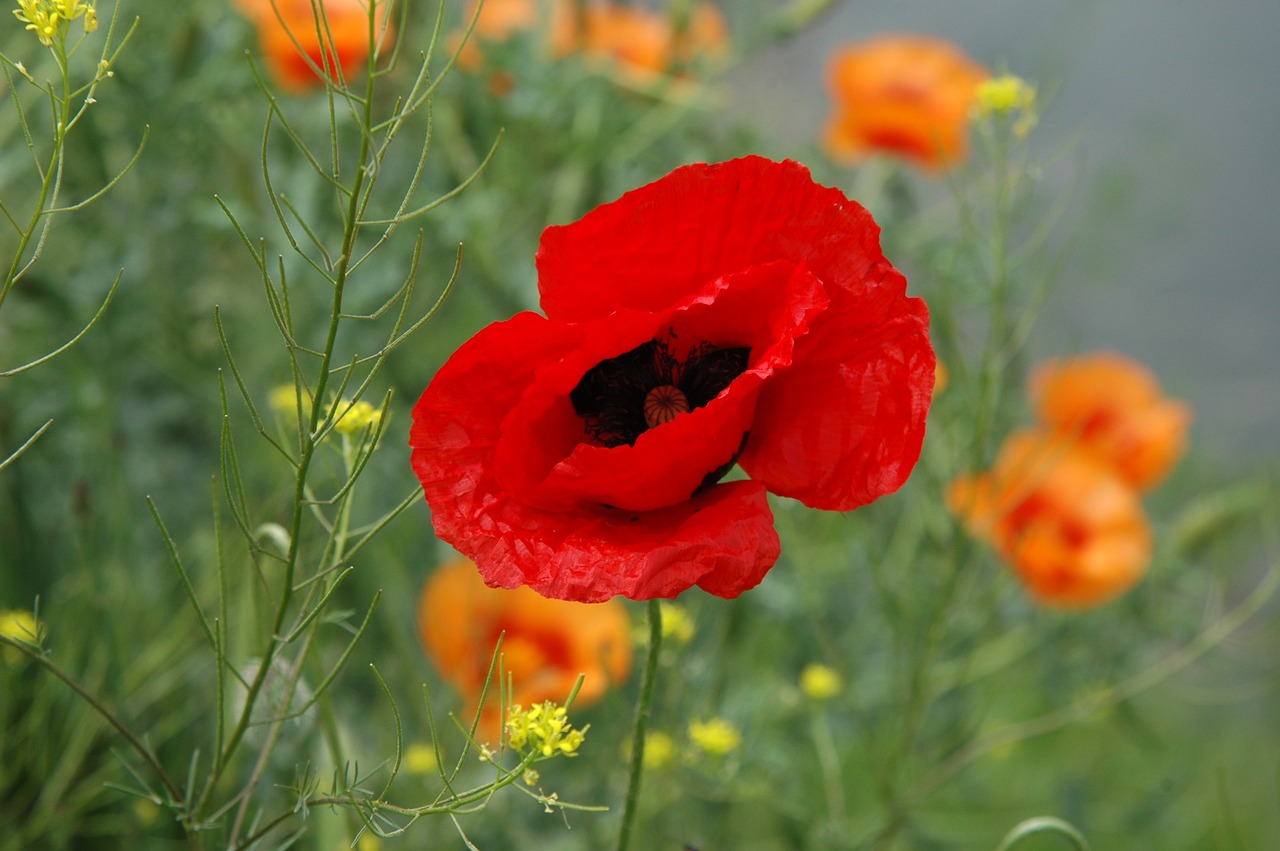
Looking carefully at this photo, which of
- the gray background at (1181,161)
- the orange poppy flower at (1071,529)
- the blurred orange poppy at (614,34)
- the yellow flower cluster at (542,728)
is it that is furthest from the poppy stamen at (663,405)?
the gray background at (1181,161)

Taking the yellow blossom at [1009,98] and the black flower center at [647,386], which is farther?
the yellow blossom at [1009,98]

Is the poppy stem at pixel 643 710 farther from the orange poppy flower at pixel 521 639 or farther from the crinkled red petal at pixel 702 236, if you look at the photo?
the orange poppy flower at pixel 521 639

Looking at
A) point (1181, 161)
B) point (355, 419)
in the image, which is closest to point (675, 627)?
point (355, 419)

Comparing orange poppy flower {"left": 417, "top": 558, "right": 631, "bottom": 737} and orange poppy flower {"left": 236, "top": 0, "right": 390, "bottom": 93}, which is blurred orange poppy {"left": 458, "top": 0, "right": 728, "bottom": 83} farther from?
orange poppy flower {"left": 417, "top": 558, "right": 631, "bottom": 737}

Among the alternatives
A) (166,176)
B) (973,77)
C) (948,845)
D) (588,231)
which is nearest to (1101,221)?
(973,77)

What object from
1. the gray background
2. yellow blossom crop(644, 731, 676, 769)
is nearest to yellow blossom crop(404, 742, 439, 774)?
yellow blossom crop(644, 731, 676, 769)
